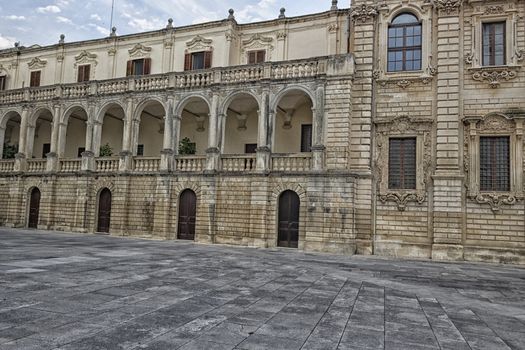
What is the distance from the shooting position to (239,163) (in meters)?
21.3

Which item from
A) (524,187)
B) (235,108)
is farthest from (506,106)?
(235,108)

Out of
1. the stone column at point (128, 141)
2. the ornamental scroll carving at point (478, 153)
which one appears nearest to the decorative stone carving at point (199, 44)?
the stone column at point (128, 141)

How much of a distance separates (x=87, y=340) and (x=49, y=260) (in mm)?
7663

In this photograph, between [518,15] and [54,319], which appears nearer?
[54,319]

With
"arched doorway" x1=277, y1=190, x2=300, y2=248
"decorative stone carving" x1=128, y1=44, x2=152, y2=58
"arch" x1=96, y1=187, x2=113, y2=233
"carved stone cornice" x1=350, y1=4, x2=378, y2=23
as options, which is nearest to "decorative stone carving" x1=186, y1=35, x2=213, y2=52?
"decorative stone carving" x1=128, y1=44, x2=152, y2=58

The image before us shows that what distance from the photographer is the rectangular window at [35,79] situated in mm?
30045

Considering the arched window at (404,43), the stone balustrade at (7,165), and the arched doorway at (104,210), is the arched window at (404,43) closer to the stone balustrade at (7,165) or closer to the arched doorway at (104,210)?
the arched doorway at (104,210)

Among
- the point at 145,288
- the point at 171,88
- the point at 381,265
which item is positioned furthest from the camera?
the point at 171,88

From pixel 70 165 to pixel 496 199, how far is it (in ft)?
77.2

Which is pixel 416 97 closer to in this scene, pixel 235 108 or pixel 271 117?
pixel 271 117

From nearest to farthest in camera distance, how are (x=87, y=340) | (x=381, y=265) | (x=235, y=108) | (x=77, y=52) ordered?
(x=87, y=340) < (x=381, y=265) < (x=235, y=108) < (x=77, y=52)

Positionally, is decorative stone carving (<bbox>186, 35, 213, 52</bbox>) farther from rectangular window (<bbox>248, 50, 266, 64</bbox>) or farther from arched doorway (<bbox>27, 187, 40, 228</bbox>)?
arched doorway (<bbox>27, 187, 40, 228</bbox>)

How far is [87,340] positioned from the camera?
193 inches

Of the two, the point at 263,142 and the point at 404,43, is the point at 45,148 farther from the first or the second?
the point at 404,43
